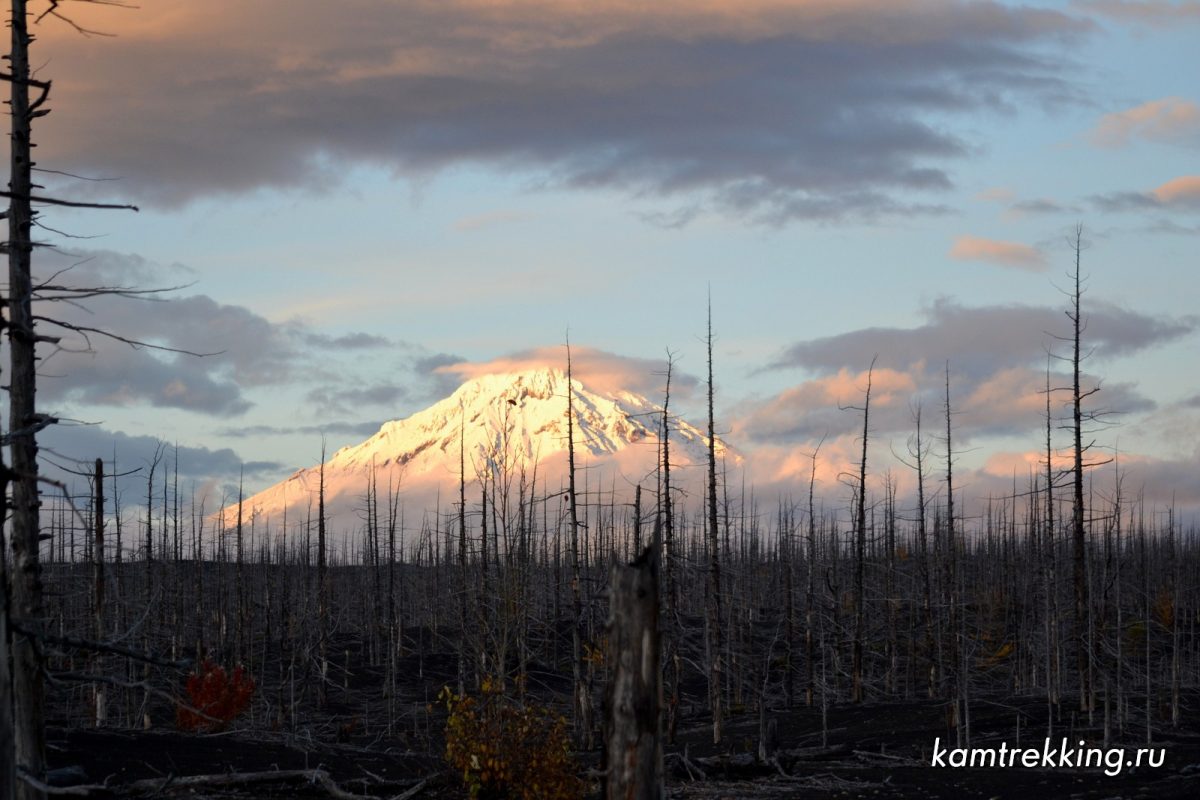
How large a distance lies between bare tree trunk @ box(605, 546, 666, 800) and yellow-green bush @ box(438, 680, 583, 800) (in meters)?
9.12

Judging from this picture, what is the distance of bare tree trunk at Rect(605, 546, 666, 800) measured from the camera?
898 cm

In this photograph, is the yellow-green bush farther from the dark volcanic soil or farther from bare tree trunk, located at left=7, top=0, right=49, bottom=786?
bare tree trunk, located at left=7, top=0, right=49, bottom=786

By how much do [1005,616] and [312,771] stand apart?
53356 millimetres

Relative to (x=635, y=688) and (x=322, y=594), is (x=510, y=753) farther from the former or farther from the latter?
(x=322, y=594)

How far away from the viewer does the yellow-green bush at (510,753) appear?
1805cm

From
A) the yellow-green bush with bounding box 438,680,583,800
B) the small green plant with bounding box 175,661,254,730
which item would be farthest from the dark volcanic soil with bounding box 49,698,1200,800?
the small green plant with bounding box 175,661,254,730

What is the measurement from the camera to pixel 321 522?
45.3 metres

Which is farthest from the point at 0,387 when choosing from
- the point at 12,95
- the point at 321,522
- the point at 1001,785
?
the point at 321,522

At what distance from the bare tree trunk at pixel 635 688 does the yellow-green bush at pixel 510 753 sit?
9.12 meters

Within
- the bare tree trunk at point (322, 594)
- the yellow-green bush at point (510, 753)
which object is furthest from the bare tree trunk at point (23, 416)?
the bare tree trunk at point (322, 594)

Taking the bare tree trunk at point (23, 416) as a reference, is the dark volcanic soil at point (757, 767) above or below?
below

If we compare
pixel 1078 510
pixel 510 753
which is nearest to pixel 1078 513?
pixel 1078 510

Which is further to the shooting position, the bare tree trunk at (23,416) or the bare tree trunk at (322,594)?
the bare tree trunk at (322,594)

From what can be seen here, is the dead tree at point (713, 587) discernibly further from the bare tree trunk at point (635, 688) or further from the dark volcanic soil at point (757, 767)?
the bare tree trunk at point (635, 688)
